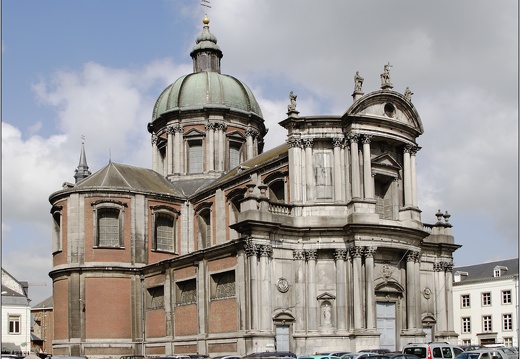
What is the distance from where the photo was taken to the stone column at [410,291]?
39500 mm

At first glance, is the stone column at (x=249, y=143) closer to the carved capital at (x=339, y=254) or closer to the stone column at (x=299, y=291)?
the stone column at (x=299, y=291)

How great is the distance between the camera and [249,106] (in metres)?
55.7

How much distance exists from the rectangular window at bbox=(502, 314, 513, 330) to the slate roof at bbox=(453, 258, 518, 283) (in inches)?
131

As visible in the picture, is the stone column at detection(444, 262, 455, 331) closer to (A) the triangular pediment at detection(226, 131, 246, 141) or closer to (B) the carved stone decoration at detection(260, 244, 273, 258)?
(B) the carved stone decoration at detection(260, 244, 273, 258)

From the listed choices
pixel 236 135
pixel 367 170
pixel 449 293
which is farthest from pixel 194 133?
pixel 449 293

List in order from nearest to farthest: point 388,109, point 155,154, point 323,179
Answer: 1. point 323,179
2. point 388,109
3. point 155,154

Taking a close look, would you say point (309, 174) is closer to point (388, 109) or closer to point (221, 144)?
point (388, 109)

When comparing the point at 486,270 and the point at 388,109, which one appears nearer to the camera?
the point at 388,109

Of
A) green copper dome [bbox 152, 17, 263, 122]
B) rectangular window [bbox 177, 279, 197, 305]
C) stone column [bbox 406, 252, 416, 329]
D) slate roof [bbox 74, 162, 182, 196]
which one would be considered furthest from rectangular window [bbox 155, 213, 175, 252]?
stone column [bbox 406, 252, 416, 329]

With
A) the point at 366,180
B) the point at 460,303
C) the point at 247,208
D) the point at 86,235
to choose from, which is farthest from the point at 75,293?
the point at 460,303

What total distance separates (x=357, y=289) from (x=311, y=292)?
88.3 inches

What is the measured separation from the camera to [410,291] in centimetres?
3969

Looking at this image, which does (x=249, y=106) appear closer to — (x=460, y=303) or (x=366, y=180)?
(x=366, y=180)

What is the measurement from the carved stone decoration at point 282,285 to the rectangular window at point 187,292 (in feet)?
19.6
